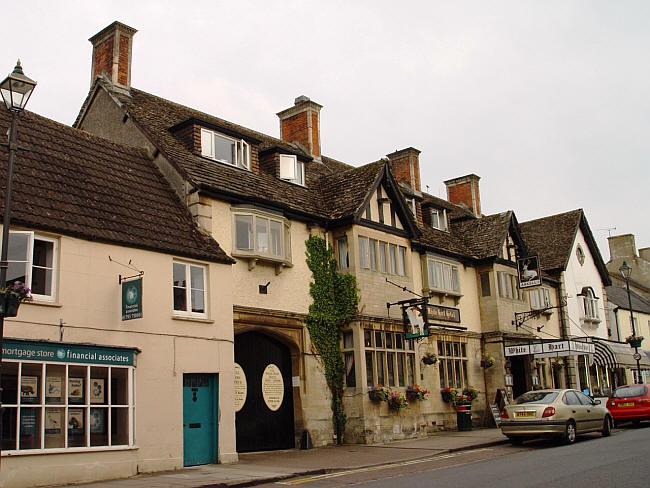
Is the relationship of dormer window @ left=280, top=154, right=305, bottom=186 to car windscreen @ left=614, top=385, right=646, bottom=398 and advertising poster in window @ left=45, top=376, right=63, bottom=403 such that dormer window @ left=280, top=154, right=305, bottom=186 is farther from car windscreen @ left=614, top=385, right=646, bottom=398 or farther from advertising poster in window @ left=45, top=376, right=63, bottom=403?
car windscreen @ left=614, top=385, right=646, bottom=398

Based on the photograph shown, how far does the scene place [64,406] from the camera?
44.9 feet

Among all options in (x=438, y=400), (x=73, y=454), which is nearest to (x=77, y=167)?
(x=73, y=454)

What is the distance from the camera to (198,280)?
→ 56.5ft

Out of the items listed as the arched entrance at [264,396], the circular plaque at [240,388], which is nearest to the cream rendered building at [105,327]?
the circular plaque at [240,388]

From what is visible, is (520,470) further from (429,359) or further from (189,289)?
(429,359)

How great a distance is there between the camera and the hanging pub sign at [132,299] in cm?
1438

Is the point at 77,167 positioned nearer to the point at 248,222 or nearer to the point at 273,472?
the point at 248,222

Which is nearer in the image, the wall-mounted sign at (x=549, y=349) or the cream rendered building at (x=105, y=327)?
the cream rendered building at (x=105, y=327)

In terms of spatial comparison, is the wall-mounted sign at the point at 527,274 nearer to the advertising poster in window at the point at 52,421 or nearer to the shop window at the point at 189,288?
the shop window at the point at 189,288

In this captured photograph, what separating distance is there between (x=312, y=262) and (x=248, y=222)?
285 centimetres

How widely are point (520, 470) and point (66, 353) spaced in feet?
30.5

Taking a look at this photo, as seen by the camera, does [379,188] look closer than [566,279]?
Yes

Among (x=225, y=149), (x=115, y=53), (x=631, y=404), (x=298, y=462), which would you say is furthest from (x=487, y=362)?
(x=115, y=53)

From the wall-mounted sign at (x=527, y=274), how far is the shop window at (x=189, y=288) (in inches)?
Answer: 664
